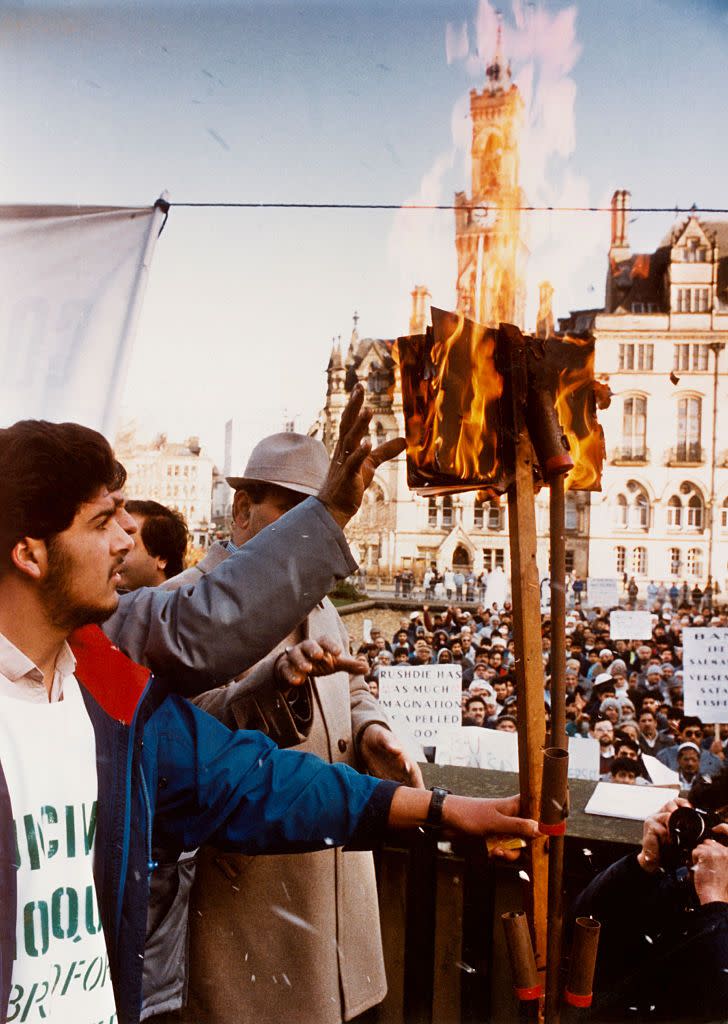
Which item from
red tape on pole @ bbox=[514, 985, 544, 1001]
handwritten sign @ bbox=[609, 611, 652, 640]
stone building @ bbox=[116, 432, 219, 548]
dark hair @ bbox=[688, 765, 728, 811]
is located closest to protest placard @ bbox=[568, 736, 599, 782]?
dark hair @ bbox=[688, 765, 728, 811]

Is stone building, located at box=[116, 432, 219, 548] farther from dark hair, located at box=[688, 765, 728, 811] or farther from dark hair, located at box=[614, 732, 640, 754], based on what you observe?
dark hair, located at box=[688, 765, 728, 811]

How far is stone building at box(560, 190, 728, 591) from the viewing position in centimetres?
3959

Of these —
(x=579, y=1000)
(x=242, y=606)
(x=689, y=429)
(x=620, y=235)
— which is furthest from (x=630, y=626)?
(x=620, y=235)

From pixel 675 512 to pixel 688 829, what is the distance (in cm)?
4182

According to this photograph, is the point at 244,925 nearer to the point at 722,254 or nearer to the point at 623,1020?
the point at 623,1020

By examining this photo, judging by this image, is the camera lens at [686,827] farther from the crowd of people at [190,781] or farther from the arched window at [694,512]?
the arched window at [694,512]

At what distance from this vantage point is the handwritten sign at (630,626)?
35.4ft

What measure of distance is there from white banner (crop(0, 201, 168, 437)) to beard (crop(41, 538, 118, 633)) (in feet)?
3.51

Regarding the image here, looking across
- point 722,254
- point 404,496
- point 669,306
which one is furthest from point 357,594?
point 722,254

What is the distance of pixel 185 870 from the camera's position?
1.85 meters

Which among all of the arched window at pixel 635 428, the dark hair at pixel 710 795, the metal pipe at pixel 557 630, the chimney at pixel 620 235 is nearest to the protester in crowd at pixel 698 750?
the dark hair at pixel 710 795

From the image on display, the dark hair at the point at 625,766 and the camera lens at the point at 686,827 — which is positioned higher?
the camera lens at the point at 686,827

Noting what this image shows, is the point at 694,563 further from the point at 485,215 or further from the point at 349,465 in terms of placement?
the point at 349,465

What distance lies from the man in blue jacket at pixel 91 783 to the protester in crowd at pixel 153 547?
1399 millimetres
